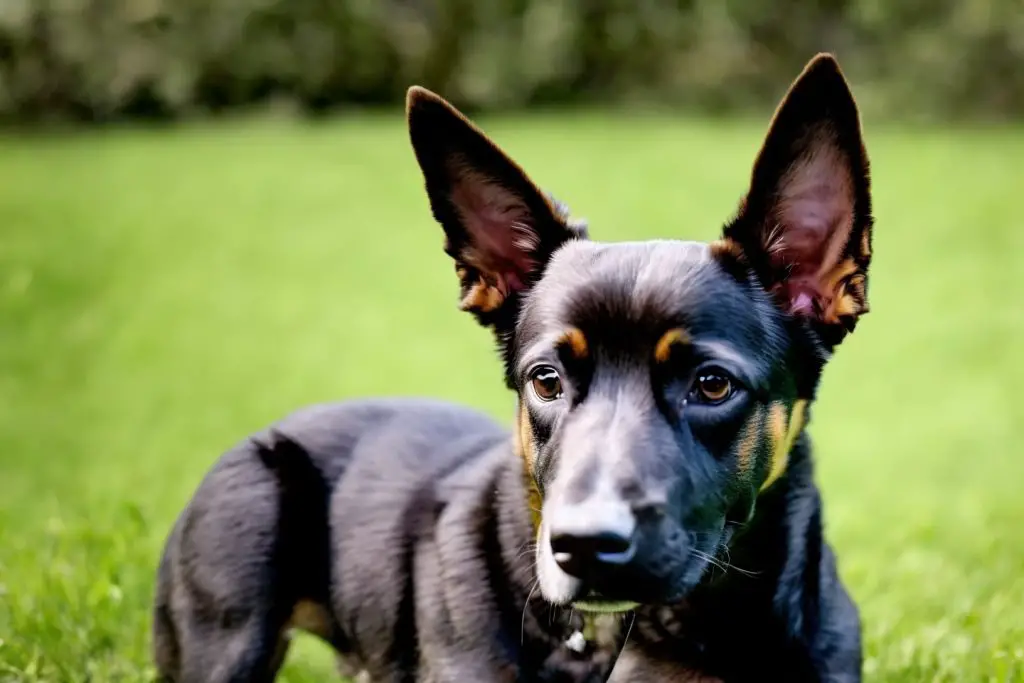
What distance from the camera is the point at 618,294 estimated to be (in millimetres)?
3305

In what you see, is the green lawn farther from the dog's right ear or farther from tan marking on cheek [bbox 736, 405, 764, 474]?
the dog's right ear

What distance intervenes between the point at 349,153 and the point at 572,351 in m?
17.8

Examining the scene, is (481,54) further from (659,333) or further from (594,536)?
(594,536)

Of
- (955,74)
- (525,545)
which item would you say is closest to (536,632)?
(525,545)

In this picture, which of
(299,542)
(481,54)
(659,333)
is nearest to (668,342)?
(659,333)

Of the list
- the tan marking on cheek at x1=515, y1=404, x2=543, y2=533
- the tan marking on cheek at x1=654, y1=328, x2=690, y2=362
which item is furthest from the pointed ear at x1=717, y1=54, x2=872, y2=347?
the tan marking on cheek at x1=515, y1=404, x2=543, y2=533

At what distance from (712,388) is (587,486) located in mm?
551

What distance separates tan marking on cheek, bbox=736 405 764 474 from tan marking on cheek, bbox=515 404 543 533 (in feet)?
2.06

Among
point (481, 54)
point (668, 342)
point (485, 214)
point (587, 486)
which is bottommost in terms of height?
point (481, 54)

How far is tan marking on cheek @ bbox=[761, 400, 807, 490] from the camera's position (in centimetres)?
336

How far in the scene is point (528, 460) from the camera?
3623 millimetres

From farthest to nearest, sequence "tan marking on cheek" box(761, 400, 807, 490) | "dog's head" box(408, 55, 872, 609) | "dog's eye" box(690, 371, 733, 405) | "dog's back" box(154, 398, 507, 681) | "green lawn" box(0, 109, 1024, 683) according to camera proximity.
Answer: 1. "green lawn" box(0, 109, 1024, 683)
2. "dog's back" box(154, 398, 507, 681)
3. "tan marking on cheek" box(761, 400, 807, 490)
4. "dog's eye" box(690, 371, 733, 405)
5. "dog's head" box(408, 55, 872, 609)

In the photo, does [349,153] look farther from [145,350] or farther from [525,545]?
[525,545]

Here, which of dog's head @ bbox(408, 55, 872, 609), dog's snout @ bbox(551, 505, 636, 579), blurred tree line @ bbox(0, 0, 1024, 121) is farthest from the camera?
blurred tree line @ bbox(0, 0, 1024, 121)
